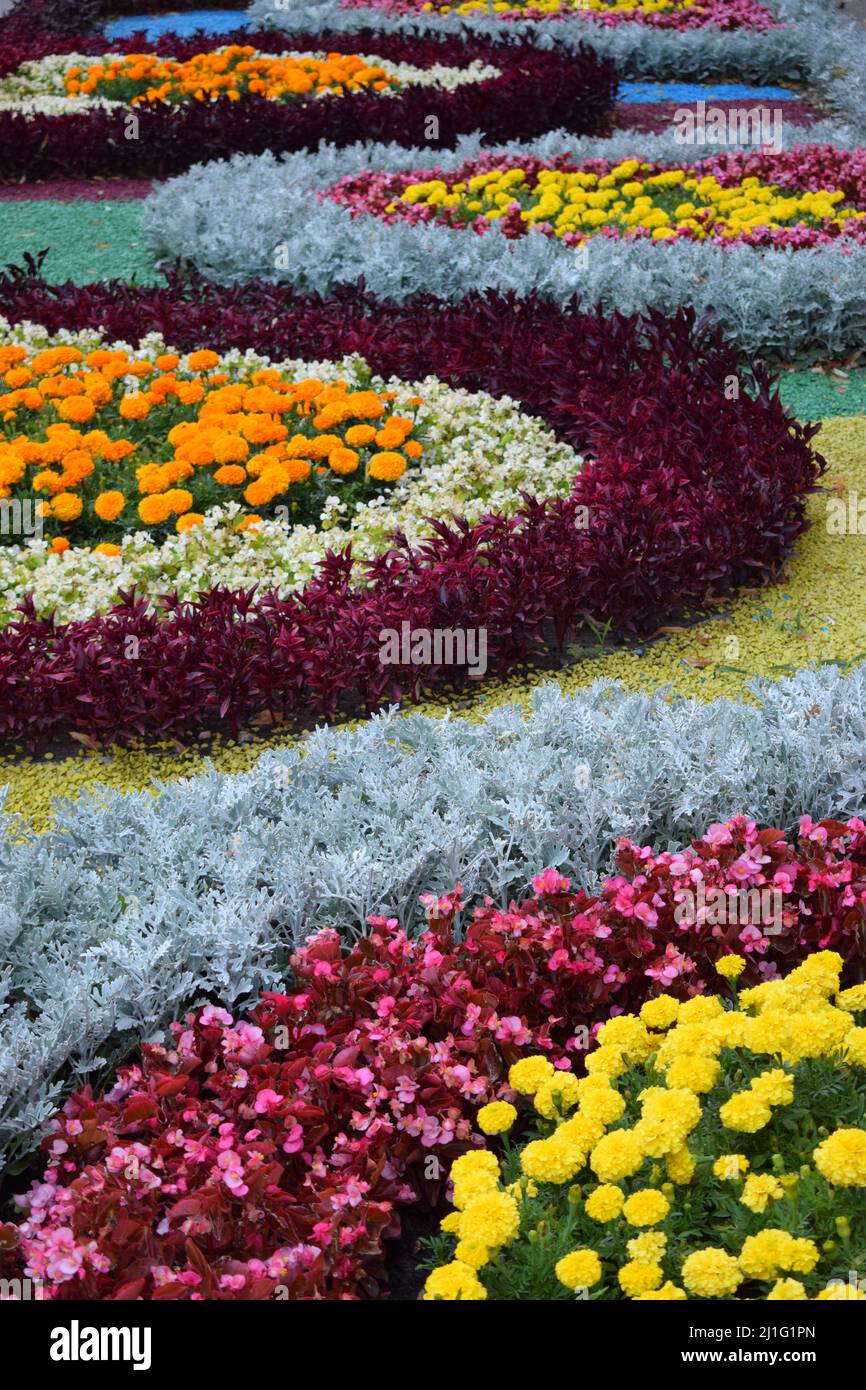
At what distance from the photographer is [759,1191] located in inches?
86.3

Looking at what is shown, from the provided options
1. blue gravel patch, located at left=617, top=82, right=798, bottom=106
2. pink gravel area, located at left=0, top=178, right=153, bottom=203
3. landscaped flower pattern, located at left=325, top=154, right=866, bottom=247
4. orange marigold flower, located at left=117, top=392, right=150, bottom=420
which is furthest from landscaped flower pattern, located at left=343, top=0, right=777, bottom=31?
orange marigold flower, located at left=117, top=392, right=150, bottom=420

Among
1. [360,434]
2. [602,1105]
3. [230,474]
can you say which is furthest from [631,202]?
[602,1105]

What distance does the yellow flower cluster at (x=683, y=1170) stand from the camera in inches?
83.0

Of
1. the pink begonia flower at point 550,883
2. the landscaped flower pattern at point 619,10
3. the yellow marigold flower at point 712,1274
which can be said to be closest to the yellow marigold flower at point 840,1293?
the yellow marigold flower at point 712,1274

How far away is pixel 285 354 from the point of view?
664 cm

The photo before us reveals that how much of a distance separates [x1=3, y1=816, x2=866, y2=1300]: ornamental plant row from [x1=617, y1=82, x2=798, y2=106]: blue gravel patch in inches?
488

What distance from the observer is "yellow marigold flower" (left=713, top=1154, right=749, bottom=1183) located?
2.25 meters

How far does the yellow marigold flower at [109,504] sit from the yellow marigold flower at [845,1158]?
379 cm

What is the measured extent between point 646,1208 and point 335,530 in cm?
337

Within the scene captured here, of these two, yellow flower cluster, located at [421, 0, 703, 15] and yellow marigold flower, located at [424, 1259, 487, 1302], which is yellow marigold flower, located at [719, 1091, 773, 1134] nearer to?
yellow marigold flower, located at [424, 1259, 487, 1302]

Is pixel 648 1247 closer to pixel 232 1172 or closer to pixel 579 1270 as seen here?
pixel 579 1270

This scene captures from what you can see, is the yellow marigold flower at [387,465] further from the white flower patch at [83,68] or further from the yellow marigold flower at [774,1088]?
the white flower patch at [83,68]

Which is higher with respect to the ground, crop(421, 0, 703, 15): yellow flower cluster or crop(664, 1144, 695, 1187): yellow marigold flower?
crop(421, 0, 703, 15): yellow flower cluster

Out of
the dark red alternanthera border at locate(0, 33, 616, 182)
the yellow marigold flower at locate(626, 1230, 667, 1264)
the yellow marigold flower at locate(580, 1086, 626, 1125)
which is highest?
the dark red alternanthera border at locate(0, 33, 616, 182)
